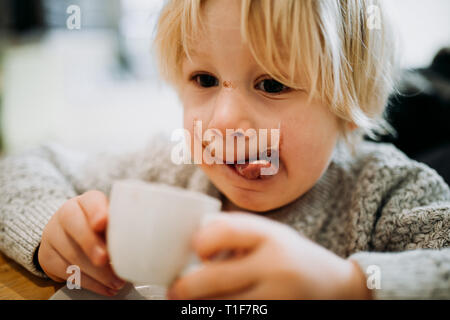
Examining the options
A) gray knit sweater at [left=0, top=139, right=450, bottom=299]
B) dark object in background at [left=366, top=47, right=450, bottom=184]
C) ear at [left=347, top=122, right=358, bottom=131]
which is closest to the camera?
gray knit sweater at [left=0, top=139, right=450, bottom=299]

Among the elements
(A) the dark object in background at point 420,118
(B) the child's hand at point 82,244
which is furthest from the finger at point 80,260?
(A) the dark object in background at point 420,118

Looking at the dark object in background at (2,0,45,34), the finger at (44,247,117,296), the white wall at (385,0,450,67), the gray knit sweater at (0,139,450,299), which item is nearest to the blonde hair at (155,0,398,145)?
the gray knit sweater at (0,139,450,299)

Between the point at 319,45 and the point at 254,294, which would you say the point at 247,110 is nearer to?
the point at 319,45

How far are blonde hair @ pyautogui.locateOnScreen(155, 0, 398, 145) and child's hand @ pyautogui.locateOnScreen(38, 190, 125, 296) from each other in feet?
0.87

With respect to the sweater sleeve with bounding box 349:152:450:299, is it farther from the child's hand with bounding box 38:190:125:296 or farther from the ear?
the child's hand with bounding box 38:190:125:296

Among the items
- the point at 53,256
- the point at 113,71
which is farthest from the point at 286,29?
the point at 113,71

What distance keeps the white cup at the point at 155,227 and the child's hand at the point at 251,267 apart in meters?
0.01

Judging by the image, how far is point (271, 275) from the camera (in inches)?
12.0

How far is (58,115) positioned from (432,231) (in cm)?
248

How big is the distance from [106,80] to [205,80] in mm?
3282

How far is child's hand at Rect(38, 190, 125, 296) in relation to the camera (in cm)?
38

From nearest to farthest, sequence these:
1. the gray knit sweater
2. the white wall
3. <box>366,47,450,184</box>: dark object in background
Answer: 1. the gray knit sweater
2. <box>366,47,450,184</box>: dark object in background
3. the white wall

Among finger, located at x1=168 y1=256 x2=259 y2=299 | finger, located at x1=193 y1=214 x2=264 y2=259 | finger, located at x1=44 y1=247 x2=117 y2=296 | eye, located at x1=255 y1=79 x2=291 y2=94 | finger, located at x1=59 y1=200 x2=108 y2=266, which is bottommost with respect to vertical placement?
finger, located at x1=44 y1=247 x2=117 y2=296

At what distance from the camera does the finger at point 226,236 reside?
0.96 feet
